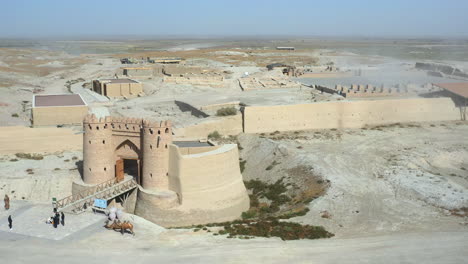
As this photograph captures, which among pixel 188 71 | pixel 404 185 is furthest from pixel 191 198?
pixel 188 71

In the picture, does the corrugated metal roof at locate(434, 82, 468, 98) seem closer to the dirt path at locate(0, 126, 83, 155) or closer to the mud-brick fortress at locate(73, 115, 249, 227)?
the mud-brick fortress at locate(73, 115, 249, 227)

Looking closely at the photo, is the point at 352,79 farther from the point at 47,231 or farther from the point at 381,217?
the point at 47,231

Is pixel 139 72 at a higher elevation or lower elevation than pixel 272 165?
higher

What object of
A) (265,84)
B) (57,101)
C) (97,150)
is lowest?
(97,150)

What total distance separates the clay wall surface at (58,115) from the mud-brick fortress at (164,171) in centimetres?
925

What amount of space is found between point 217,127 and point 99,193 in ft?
34.5

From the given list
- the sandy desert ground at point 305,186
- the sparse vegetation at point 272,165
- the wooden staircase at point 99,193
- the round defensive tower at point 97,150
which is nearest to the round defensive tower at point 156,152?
the wooden staircase at point 99,193

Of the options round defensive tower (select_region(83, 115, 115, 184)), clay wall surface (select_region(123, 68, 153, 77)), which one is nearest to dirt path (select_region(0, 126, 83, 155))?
round defensive tower (select_region(83, 115, 115, 184))

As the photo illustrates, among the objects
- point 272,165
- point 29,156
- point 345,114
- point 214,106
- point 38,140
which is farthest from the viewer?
point 214,106

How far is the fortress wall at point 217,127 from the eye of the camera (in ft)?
91.2

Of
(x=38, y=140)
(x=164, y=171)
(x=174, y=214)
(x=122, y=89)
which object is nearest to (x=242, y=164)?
(x=164, y=171)

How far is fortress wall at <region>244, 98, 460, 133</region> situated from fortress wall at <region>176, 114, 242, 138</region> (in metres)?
0.50

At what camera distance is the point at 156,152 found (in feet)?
62.5

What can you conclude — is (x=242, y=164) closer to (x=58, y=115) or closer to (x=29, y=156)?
(x=29, y=156)
